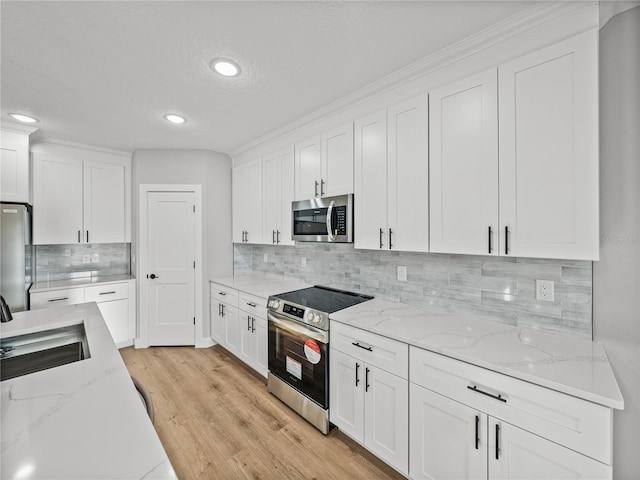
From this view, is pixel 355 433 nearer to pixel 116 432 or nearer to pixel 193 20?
pixel 116 432

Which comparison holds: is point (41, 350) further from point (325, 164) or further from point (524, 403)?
point (524, 403)

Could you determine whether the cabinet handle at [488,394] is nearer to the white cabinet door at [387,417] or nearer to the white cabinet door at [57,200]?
the white cabinet door at [387,417]

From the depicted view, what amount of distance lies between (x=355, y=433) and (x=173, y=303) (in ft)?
9.39

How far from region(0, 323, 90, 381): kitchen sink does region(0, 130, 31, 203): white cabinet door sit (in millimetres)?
2159

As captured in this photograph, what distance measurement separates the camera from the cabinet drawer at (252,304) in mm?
2774

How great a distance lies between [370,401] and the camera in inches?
72.6

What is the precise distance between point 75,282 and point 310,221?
3159 millimetres

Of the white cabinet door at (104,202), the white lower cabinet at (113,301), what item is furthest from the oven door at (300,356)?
the white cabinet door at (104,202)

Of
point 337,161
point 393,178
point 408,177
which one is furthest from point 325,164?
point 408,177

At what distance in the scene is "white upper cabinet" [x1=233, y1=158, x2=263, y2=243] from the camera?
3.46m

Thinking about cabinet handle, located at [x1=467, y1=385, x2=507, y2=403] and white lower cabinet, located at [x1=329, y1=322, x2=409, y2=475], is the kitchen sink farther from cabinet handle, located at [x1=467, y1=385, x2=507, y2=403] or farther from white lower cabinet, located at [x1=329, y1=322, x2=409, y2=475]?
cabinet handle, located at [x1=467, y1=385, x2=507, y2=403]

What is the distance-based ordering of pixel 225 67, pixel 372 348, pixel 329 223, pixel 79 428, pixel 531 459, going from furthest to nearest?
1. pixel 329 223
2. pixel 225 67
3. pixel 372 348
4. pixel 531 459
5. pixel 79 428

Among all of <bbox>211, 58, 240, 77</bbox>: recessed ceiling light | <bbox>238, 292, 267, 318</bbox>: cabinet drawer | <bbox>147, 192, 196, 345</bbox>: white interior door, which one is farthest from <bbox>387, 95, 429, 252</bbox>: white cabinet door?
<bbox>147, 192, 196, 345</bbox>: white interior door

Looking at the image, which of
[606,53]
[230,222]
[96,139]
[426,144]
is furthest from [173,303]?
[606,53]
